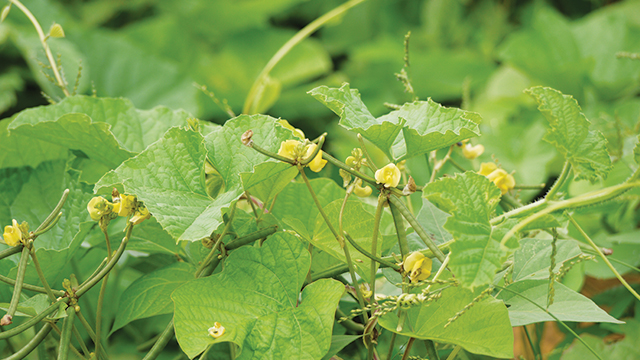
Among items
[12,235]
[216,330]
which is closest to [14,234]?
[12,235]

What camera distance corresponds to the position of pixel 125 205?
257 mm

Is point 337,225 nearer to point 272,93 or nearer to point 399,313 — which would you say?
point 399,313

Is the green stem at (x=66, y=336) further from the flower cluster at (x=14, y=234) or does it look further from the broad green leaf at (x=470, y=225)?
the broad green leaf at (x=470, y=225)

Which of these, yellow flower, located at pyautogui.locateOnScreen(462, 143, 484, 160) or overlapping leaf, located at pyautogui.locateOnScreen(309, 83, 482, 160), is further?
yellow flower, located at pyautogui.locateOnScreen(462, 143, 484, 160)

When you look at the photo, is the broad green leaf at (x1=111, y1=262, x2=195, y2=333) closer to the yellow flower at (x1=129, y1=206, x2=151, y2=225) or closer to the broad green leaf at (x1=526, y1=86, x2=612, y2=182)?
the yellow flower at (x1=129, y1=206, x2=151, y2=225)

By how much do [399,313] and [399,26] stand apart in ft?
5.73

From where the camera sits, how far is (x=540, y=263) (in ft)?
1.00

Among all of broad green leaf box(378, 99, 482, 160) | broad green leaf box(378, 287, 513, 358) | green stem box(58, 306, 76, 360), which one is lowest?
broad green leaf box(378, 287, 513, 358)

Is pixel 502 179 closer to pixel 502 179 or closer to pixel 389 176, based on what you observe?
pixel 502 179

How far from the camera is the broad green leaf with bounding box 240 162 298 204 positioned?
24cm

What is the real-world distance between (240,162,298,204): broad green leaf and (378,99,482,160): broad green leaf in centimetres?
6

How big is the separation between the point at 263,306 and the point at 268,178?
0.23 ft

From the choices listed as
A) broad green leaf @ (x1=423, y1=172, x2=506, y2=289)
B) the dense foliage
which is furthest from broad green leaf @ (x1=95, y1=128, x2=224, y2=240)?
broad green leaf @ (x1=423, y1=172, x2=506, y2=289)

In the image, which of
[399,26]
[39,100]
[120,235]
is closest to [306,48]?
[399,26]
